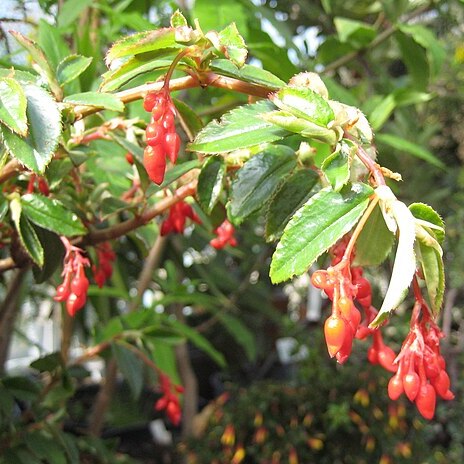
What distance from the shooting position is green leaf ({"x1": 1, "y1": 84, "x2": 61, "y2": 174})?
1.35 feet

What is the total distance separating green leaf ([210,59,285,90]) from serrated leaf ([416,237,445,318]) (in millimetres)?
134

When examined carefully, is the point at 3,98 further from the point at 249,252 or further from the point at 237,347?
the point at 237,347

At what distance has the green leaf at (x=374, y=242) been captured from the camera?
0.43 metres

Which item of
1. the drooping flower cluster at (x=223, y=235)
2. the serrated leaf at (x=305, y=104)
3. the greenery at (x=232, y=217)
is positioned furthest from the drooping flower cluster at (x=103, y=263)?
the serrated leaf at (x=305, y=104)

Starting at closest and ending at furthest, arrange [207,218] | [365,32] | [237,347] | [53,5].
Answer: [207,218] < [53,5] < [365,32] < [237,347]

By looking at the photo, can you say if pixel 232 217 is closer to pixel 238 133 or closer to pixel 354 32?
pixel 238 133

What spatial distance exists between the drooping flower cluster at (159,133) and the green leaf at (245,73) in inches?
1.4

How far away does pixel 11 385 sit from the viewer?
0.74 m

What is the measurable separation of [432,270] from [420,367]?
0.06 meters

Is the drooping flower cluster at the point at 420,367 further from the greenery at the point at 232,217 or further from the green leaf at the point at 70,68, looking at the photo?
the green leaf at the point at 70,68

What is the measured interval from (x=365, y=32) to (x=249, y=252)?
682 millimetres

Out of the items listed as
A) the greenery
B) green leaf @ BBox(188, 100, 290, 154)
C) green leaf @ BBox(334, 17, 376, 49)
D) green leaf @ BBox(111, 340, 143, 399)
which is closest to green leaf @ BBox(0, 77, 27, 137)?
the greenery

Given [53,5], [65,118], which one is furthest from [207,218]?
[53,5]

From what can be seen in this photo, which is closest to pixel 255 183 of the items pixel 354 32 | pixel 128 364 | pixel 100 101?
pixel 100 101
